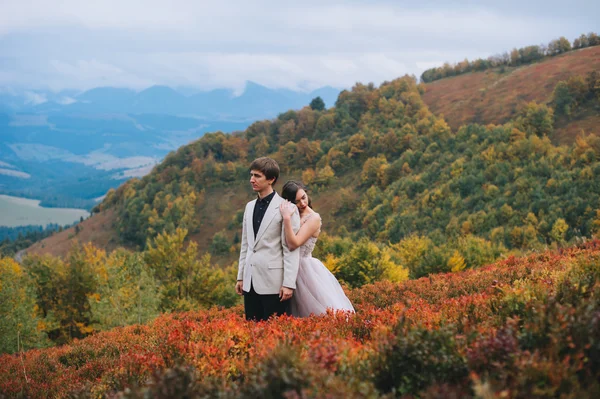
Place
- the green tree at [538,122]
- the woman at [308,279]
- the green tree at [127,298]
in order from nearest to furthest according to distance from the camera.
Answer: the woman at [308,279] → the green tree at [127,298] → the green tree at [538,122]

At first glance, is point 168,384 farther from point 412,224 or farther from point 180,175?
point 180,175

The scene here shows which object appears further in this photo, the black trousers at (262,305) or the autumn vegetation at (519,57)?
the autumn vegetation at (519,57)

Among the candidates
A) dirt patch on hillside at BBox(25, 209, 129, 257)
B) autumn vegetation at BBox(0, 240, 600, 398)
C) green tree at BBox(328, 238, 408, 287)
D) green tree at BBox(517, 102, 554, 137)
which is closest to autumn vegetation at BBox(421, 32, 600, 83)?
green tree at BBox(517, 102, 554, 137)

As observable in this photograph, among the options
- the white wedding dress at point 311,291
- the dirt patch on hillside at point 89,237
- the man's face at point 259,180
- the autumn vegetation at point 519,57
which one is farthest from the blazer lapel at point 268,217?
the autumn vegetation at point 519,57

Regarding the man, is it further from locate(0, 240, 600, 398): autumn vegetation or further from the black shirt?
locate(0, 240, 600, 398): autumn vegetation

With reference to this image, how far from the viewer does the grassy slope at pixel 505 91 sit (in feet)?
300

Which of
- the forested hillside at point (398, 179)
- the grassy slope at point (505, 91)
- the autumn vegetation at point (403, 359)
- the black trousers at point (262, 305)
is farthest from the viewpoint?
the grassy slope at point (505, 91)

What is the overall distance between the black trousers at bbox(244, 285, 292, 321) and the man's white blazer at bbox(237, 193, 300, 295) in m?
0.17

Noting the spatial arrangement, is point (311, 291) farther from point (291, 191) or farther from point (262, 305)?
point (291, 191)

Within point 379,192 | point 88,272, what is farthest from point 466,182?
point 88,272

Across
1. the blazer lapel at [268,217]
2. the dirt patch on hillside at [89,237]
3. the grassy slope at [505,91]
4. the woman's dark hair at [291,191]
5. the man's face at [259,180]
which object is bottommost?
the dirt patch on hillside at [89,237]

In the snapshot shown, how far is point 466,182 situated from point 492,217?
46.2ft

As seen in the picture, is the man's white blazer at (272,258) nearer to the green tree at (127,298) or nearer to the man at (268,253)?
the man at (268,253)

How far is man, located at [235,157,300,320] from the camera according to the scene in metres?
6.12
